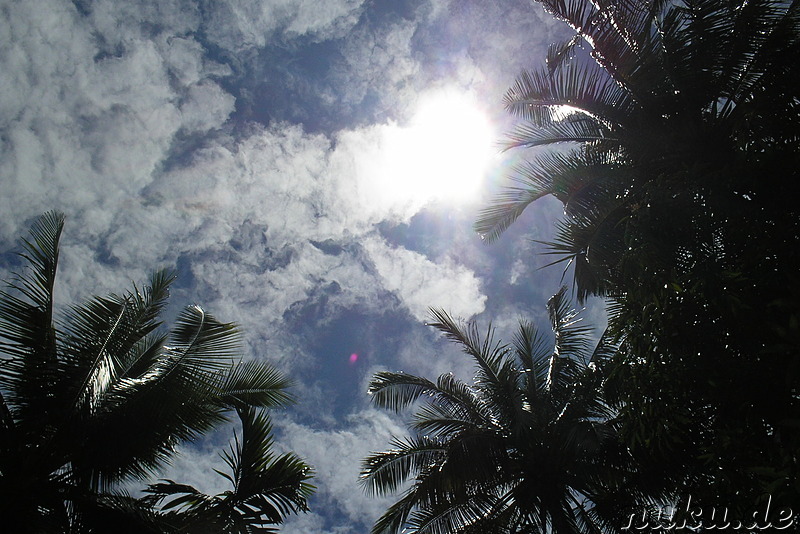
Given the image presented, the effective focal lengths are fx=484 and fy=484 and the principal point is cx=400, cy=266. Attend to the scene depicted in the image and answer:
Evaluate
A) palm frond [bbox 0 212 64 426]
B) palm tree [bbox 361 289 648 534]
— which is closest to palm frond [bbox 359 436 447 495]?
palm tree [bbox 361 289 648 534]

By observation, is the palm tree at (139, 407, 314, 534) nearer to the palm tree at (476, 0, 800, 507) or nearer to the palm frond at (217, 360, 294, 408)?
the palm frond at (217, 360, 294, 408)

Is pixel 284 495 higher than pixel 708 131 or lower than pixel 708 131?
lower

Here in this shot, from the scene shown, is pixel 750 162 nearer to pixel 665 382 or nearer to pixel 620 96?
pixel 665 382

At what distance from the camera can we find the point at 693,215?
530cm

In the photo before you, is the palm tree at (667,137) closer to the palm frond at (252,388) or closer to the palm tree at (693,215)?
the palm tree at (693,215)

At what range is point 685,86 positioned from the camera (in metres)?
6.95

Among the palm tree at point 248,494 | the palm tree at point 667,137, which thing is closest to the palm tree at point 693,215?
the palm tree at point 667,137

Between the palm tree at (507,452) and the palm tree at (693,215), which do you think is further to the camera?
the palm tree at (507,452)

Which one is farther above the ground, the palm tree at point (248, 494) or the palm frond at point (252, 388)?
the palm frond at point (252, 388)

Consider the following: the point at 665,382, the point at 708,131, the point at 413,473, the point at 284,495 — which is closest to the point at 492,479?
the point at 413,473

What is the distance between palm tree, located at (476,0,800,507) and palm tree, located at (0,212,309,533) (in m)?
5.03

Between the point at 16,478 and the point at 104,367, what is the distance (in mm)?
1428

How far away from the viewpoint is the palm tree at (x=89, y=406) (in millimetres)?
5715

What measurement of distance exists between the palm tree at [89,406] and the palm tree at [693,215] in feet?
16.5
